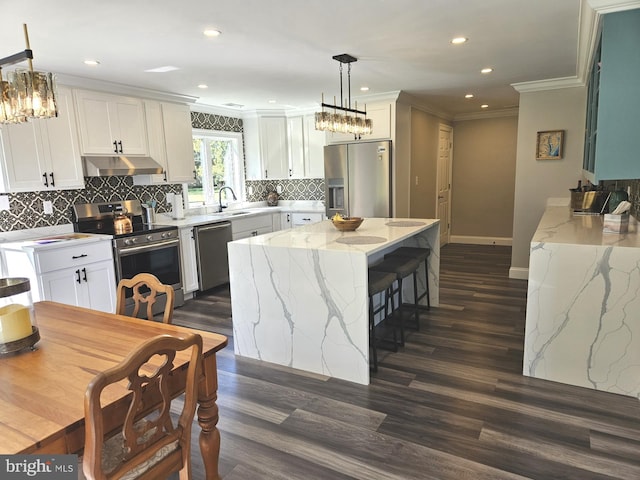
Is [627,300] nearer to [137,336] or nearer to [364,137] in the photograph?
[137,336]

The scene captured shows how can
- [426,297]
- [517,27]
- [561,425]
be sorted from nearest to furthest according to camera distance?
[561,425], [517,27], [426,297]

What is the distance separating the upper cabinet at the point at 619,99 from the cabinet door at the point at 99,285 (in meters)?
4.02

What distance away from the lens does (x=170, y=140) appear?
4879mm

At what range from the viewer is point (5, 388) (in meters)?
1.36

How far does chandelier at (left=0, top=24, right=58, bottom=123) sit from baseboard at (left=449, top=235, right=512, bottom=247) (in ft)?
23.9

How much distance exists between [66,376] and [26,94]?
1.11 meters

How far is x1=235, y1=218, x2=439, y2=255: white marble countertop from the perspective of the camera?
9.64ft

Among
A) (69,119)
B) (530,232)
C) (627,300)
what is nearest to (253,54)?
(69,119)

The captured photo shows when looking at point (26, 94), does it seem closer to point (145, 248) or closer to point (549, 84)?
point (145, 248)

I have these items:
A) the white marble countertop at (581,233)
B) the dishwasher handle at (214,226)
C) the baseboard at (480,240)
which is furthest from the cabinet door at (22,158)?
the baseboard at (480,240)

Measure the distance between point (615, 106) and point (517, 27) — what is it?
2.89 ft

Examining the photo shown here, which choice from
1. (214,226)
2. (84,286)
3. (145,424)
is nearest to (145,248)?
(84,286)

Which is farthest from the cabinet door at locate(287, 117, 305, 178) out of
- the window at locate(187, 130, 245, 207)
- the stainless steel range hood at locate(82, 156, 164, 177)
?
the stainless steel range hood at locate(82, 156, 164, 177)

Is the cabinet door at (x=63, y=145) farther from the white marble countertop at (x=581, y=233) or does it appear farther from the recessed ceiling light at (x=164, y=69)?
the white marble countertop at (x=581, y=233)
